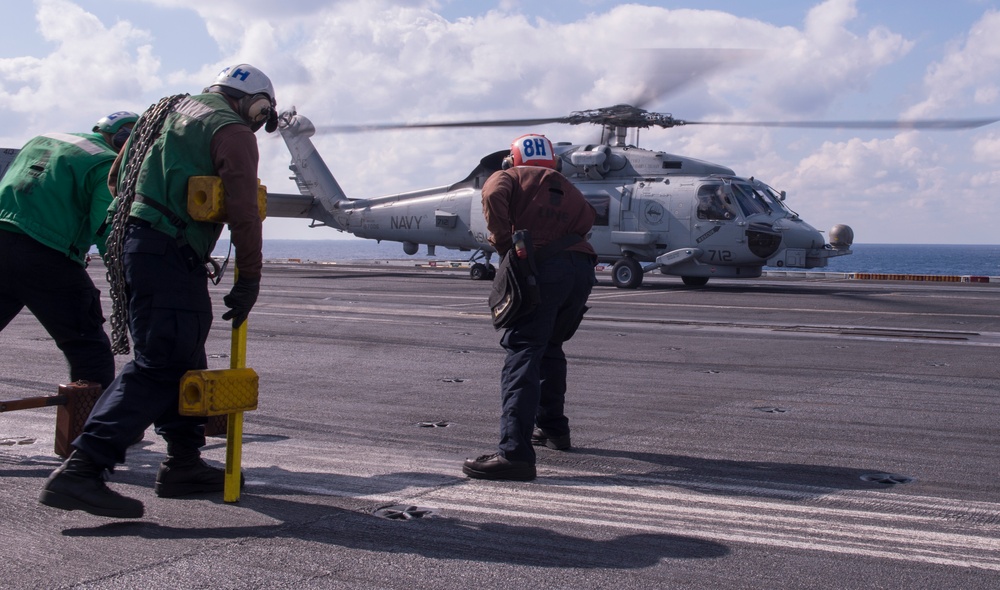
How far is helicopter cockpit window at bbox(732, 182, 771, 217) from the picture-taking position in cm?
2195

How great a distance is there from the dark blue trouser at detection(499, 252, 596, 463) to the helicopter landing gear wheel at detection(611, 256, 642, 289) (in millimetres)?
17717

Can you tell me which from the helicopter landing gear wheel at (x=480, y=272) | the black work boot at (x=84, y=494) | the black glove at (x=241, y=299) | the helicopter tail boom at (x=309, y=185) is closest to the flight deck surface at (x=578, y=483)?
the black work boot at (x=84, y=494)

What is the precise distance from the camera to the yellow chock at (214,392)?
396 cm

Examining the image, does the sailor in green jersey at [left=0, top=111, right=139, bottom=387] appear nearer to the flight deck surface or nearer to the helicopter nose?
the flight deck surface

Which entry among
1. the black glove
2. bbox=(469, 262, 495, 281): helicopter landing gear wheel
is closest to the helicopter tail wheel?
bbox=(469, 262, 495, 281): helicopter landing gear wheel

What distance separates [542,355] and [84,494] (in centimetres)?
229

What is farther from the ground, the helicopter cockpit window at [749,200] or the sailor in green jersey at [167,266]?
the helicopter cockpit window at [749,200]

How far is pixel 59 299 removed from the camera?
4926 mm

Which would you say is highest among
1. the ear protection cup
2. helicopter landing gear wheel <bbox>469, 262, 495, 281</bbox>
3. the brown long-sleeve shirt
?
the ear protection cup

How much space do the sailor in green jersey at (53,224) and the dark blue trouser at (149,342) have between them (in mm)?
831

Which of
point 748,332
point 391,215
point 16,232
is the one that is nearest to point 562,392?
point 16,232

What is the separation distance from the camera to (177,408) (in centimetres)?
436

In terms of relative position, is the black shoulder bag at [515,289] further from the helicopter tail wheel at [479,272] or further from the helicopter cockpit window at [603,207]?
the helicopter tail wheel at [479,272]

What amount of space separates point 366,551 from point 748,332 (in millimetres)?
9769
